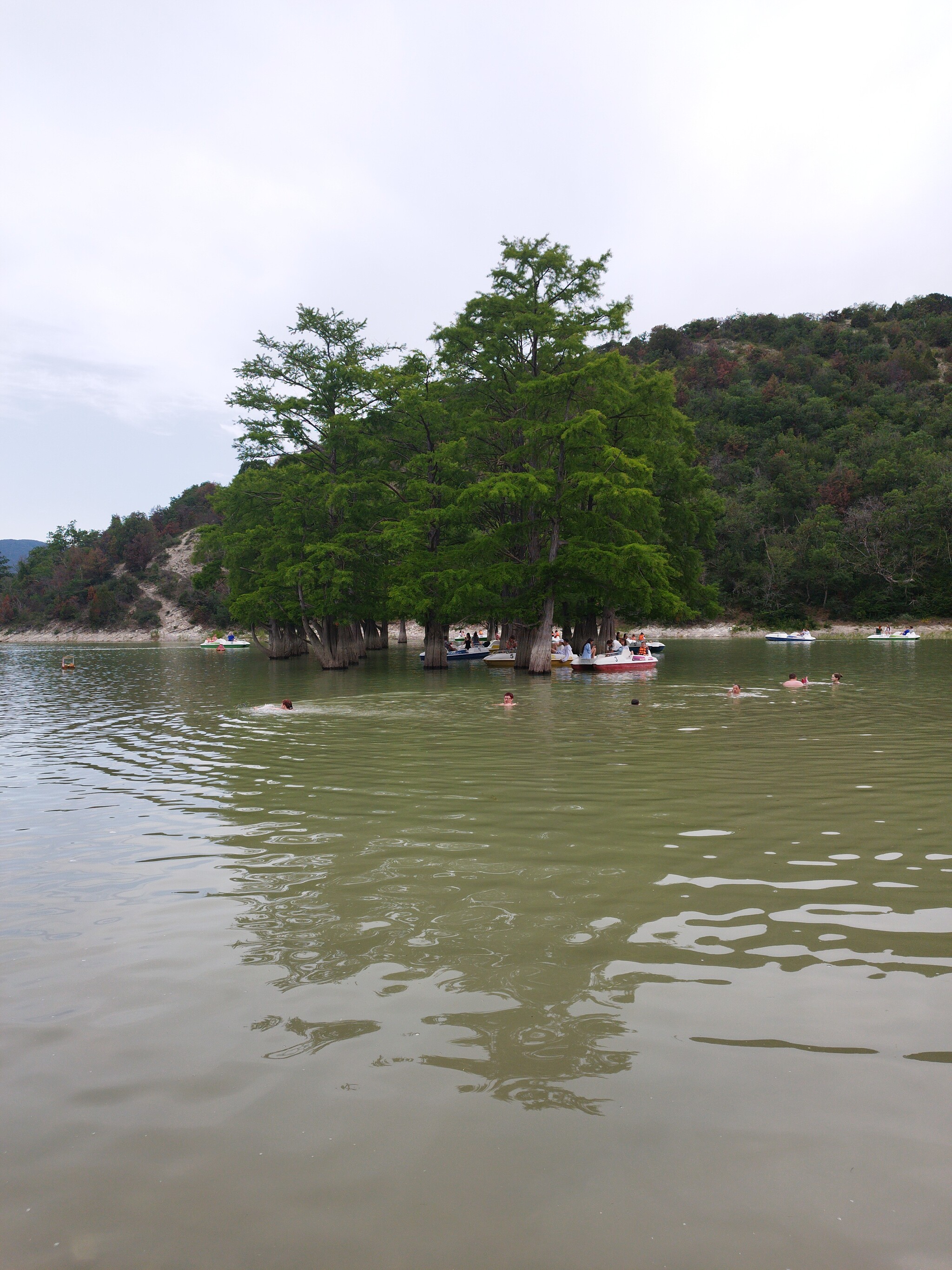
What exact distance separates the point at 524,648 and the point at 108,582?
421ft

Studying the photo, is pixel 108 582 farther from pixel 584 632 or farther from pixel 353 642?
pixel 584 632

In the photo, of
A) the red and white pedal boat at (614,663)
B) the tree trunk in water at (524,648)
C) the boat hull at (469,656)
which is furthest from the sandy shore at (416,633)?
the red and white pedal boat at (614,663)

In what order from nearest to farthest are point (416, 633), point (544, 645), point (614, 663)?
point (614, 663), point (544, 645), point (416, 633)

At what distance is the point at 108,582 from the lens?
495 ft

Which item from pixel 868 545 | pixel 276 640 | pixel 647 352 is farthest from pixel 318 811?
pixel 647 352

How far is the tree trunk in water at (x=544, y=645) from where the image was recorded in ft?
128

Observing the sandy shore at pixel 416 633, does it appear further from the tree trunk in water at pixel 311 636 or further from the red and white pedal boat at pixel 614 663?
the tree trunk in water at pixel 311 636

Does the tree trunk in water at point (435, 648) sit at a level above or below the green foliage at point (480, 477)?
below

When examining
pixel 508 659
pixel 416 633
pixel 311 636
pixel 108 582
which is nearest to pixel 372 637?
pixel 311 636

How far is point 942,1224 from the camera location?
11.3 feet

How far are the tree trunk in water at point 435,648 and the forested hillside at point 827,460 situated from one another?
59.6 metres

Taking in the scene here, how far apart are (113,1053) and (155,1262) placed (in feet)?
6.14

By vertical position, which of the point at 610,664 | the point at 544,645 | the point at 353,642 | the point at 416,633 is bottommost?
the point at 610,664

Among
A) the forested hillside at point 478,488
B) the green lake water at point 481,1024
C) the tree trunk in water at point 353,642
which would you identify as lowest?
the green lake water at point 481,1024
